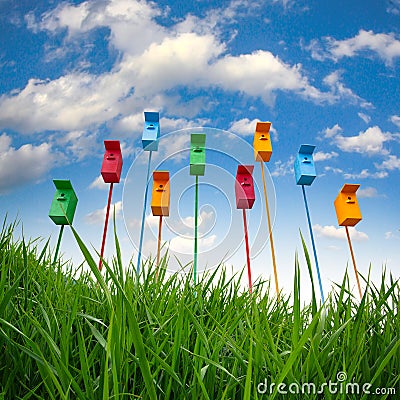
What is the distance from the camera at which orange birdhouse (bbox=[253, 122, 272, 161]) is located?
11.1ft

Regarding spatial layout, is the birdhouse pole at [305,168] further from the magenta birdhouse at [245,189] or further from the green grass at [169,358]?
the green grass at [169,358]

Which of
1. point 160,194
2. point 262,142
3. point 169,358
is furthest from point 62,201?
point 169,358

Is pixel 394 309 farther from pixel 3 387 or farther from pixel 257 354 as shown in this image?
pixel 3 387

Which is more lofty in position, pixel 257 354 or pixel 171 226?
pixel 171 226

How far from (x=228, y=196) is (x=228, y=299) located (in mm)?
1917

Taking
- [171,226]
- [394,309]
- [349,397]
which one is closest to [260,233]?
[171,226]

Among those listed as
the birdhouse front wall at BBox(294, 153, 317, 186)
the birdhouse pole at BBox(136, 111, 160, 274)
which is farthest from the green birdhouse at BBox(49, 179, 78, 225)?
the birdhouse front wall at BBox(294, 153, 317, 186)

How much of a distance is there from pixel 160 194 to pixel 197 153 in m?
0.40

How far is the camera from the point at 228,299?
1192 mm

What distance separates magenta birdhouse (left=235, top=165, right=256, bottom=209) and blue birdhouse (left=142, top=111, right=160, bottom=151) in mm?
667

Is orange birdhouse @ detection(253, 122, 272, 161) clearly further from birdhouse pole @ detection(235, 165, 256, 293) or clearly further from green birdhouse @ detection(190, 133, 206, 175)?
green birdhouse @ detection(190, 133, 206, 175)

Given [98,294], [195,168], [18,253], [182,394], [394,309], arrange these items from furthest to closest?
1. [195,168]
2. [18,253]
3. [98,294]
4. [394,309]
5. [182,394]

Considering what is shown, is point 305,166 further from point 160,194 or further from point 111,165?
point 111,165

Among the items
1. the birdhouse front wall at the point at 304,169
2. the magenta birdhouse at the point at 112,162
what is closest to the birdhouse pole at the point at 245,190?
the birdhouse front wall at the point at 304,169
